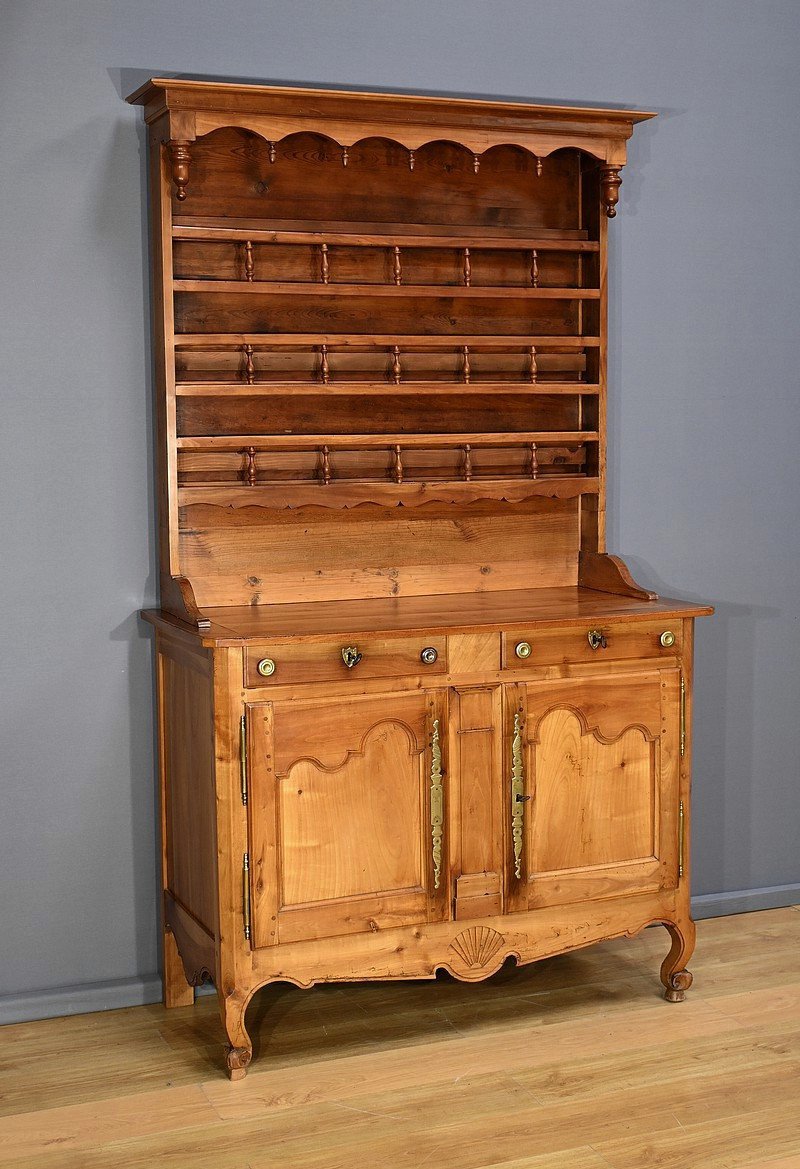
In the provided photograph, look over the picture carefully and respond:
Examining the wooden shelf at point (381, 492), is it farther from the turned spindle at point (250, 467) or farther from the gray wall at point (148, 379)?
the gray wall at point (148, 379)

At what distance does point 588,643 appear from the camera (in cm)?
331

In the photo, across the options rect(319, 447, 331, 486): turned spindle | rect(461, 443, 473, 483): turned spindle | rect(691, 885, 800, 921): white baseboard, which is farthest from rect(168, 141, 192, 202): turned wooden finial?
rect(691, 885, 800, 921): white baseboard

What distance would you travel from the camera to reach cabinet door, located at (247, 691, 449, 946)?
9.96ft

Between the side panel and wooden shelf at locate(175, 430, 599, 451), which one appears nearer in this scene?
the side panel

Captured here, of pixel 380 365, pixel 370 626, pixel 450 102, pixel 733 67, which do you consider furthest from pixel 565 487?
pixel 733 67

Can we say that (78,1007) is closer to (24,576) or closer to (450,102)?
(24,576)

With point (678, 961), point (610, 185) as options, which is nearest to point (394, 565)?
point (610, 185)

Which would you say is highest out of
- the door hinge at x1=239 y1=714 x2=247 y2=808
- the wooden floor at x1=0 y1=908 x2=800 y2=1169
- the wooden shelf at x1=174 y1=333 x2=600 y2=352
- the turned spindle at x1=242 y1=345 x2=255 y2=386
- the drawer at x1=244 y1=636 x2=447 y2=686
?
the wooden shelf at x1=174 y1=333 x2=600 y2=352

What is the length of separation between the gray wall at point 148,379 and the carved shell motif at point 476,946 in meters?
0.93

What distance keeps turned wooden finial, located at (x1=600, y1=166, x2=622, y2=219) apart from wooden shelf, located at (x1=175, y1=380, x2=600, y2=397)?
53cm

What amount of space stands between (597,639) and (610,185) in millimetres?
1336

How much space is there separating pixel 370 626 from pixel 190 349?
37.3 inches

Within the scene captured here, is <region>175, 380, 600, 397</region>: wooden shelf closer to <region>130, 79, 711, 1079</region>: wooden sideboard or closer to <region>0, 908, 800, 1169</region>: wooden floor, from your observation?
<region>130, 79, 711, 1079</region>: wooden sideboard

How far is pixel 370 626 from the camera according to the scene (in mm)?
3133
